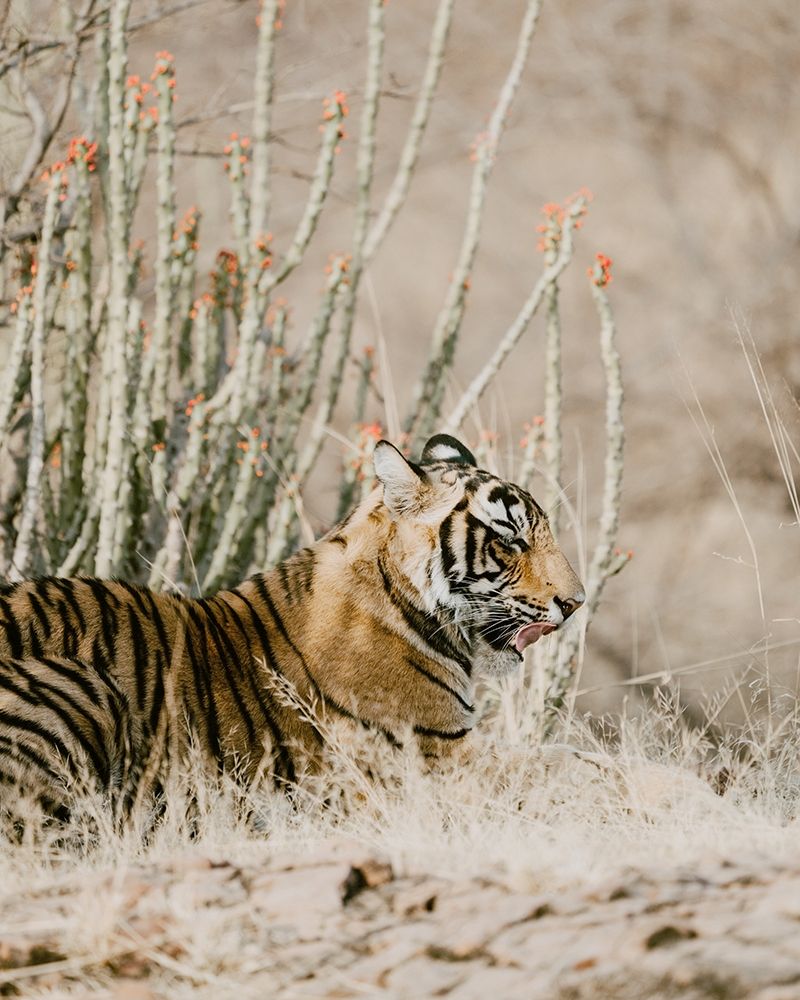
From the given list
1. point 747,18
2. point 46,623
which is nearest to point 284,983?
point 46,623

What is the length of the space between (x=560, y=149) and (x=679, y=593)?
3.40m

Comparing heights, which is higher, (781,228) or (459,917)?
(781,228)

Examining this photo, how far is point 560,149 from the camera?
10344mm

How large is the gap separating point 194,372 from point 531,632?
95.6 inches

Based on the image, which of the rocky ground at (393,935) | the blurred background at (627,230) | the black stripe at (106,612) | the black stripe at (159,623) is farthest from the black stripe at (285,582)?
the blurred background at (627,230)

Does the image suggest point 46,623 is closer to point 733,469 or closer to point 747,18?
point 733,469

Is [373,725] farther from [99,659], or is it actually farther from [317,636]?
[99,659]

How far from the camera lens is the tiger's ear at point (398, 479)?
3789mm

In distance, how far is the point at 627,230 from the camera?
10234 mm

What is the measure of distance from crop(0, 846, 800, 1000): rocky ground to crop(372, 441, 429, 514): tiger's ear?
4.62 ft

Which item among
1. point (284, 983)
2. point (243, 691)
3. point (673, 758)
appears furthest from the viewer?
point (673, 758)

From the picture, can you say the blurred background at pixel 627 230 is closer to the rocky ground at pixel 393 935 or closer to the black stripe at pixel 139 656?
the black stripe at pixel 139 656

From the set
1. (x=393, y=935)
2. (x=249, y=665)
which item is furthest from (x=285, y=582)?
(x=393, y=935)

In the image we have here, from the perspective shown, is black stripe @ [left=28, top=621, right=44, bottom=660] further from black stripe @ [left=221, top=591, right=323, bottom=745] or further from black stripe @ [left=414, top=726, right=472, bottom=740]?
black stripe @ [left=414, top=726, right=472, bottom=740]
